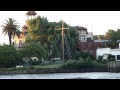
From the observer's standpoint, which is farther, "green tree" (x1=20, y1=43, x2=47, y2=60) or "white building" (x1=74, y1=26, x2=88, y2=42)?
"white building" (x1=74, y1=26, x2=88, y2=42)

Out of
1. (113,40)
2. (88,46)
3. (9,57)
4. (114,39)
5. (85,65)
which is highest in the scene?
(114,39)

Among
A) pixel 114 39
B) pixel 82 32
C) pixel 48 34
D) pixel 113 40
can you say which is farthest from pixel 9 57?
pixel 82 32

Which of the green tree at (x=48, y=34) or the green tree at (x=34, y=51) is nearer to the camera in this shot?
the green tree at (x=34, y=51)

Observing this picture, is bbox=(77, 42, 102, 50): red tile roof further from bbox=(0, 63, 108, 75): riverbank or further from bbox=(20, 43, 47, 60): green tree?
bbox=(20, 43, 47, 60): green tree

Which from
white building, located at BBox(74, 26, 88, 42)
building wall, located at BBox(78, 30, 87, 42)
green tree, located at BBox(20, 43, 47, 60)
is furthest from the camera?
white building, located at BBox(74, 26, 88, 42)

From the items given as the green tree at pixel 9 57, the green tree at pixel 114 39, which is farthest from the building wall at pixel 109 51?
the green tree at pixel 9 57

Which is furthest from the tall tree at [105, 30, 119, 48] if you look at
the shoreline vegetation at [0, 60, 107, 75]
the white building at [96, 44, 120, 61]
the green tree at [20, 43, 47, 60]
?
the green tree at [20, 43, 47, 60]

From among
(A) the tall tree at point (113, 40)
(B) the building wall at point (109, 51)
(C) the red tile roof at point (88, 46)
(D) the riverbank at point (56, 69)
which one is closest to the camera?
(D) the riverbank at point (56, 69)

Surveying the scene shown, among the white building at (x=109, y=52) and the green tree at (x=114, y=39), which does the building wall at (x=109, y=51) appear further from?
the green tree at (x=114, y=39)

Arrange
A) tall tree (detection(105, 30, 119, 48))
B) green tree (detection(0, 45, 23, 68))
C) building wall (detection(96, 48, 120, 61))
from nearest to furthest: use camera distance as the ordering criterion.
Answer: green tree (detection(0, 45, 23, 68)), building wall (detection(96, 48, 120, 61)), tall tree (detection(105, 30, 119, 48))

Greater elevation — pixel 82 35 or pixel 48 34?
pixel 82 35

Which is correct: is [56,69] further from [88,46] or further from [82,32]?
[82,32]
